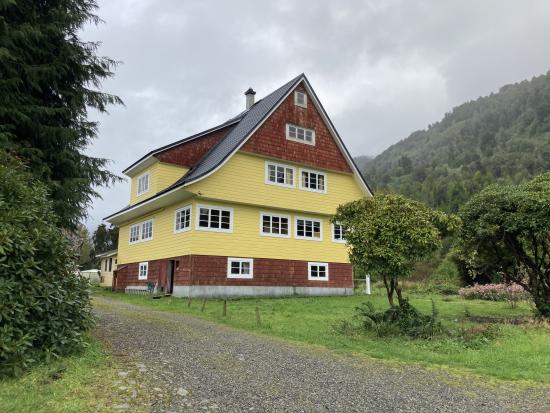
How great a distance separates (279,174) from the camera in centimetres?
2556

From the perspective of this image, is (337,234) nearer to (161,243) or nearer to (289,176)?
(289,176)

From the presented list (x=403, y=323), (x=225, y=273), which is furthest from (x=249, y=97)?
(x=403, y=323)

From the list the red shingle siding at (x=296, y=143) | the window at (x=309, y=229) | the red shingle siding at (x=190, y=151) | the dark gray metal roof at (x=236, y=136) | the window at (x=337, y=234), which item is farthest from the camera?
the window at (x=337, y=234)

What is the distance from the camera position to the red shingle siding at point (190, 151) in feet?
84.7

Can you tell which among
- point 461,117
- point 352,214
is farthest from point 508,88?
point 352,214

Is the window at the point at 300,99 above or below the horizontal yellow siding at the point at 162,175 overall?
above

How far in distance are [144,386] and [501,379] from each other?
544cm

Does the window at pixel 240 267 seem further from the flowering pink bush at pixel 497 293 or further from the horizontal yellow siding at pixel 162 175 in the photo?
the flowering pink bush at pixel 497 293

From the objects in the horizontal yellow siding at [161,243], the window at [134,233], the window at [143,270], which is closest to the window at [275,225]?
the horizontal yellow siding at [161,243]

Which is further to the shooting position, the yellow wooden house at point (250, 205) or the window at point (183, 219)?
the window at point (183, 219)

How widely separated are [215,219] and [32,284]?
16254mm

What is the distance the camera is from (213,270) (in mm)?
22750

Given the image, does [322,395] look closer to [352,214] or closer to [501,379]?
[501,379]

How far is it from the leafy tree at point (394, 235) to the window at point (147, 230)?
17.6 metres
